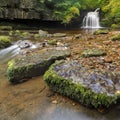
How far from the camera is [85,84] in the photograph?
3.67 meters

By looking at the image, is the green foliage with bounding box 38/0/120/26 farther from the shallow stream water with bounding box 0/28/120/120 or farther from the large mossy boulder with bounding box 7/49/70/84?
the shallow stream water with bounding box 0/28/120/120

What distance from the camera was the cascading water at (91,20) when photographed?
61.8 feet

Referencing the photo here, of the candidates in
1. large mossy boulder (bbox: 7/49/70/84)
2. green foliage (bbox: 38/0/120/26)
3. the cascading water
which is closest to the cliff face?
green foliage (bbox: 38/0/120/26)

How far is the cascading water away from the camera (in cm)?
1883

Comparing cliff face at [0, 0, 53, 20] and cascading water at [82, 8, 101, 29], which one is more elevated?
cliff face at [0, 0, 53, 20]

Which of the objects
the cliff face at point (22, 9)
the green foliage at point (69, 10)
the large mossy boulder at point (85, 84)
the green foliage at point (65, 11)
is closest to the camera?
the large mossy boulder at point (85, 84)

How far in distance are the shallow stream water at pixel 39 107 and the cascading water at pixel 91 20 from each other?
14829mm

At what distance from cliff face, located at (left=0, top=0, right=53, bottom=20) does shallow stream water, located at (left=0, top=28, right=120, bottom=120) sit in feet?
40.7

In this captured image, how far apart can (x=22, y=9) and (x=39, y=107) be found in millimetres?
13702

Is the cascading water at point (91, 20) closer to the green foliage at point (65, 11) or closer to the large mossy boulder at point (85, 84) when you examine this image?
the green foliage at point (65, 11)

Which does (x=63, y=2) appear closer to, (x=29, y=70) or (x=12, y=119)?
(x=29, y=70)

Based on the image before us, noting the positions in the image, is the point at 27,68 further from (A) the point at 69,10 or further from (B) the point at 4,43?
(A) the point at 69,10

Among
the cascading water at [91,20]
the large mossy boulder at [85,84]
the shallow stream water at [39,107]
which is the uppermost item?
the cascading water at [91,20]

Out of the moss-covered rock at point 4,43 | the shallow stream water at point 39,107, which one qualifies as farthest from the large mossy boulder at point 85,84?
the moss-covered rock at point 4,43
